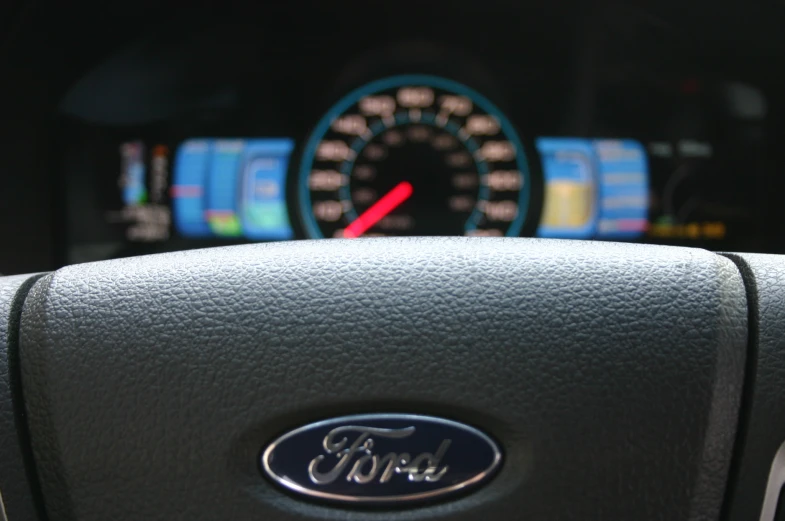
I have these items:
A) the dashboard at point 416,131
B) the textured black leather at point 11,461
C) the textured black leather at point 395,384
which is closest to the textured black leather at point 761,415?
the textured black leather at point 395,384

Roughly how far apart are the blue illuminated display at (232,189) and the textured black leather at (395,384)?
→ 5.89 feet

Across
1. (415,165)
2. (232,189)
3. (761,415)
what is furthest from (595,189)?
(761,415)

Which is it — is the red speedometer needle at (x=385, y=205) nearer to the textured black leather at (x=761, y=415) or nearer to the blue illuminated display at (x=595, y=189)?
the blue illuminated display at (x=595, y=189)

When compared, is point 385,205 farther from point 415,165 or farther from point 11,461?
Answer: point 11,461

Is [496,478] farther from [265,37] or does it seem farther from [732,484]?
[265,37]

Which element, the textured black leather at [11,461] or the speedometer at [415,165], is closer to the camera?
the textured black leather at [11,461]

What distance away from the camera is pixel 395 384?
1.08 feet

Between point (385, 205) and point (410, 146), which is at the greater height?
point (410, 146)

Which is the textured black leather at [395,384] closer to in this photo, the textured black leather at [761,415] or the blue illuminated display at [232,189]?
the textured black leather at [761,415]

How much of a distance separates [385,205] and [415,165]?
12 cm

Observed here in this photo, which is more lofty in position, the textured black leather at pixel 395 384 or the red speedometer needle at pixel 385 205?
the textured black leather at pixel 395 384

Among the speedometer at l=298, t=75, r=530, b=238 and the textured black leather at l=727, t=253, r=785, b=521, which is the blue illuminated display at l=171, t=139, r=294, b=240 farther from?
the textured black leather at l=727, t=253, r=785, b=521

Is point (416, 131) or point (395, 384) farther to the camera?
point (416, 131)

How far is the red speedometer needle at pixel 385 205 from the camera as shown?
2137 millimetres
